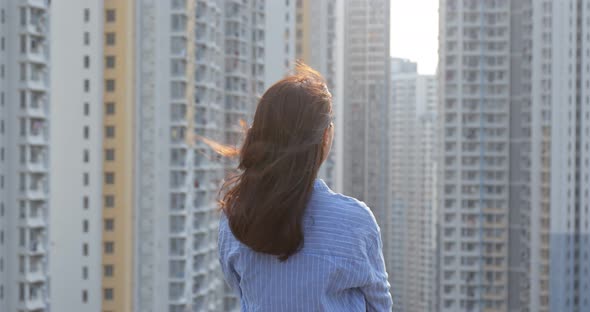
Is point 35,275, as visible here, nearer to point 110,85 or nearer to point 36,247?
point 36,247

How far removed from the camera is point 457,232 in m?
27.1

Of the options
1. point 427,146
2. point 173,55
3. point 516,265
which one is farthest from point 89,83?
point 427,146

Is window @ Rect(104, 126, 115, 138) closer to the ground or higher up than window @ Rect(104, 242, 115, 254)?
higher up

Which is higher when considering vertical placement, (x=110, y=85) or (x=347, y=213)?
(x=110, y=85)

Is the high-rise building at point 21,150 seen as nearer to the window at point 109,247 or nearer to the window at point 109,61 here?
the window at point 109,61

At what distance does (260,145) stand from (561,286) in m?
25.8

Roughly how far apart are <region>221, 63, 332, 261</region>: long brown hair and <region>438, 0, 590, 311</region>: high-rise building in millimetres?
25016

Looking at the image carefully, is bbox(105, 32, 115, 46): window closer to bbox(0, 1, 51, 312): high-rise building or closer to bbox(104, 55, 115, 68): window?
bbox(104, 55, 115, 68): window

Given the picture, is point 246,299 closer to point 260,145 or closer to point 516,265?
point 260,145

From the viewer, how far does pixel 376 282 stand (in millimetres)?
1263

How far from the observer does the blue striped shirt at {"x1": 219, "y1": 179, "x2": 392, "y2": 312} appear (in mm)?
1235

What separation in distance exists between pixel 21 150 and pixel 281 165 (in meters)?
13.0

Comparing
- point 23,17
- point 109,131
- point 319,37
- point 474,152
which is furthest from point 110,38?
point 474,152

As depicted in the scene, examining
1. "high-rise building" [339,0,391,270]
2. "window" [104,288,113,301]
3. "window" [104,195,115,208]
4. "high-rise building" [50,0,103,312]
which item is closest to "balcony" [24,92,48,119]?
"high-rise building" [50,0,103,312]
